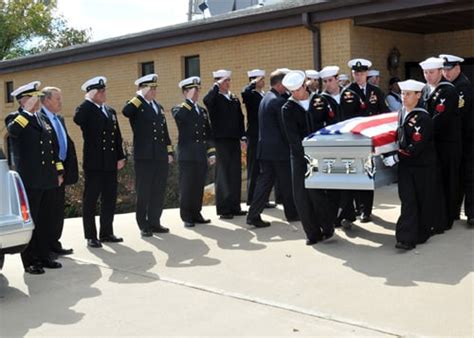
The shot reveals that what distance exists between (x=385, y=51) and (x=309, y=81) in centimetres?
393

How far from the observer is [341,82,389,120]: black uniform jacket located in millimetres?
7336

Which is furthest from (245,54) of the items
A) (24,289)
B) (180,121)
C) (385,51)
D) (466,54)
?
(24,289)

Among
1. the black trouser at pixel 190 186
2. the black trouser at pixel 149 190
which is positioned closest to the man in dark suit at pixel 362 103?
the black trouser at pixel 190 186

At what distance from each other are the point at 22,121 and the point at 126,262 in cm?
173

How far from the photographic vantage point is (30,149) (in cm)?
603

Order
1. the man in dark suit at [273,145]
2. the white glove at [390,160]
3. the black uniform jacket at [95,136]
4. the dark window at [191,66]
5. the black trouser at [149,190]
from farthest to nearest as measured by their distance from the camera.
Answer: the dark window at [191,66] → the black trouser at [149,190] → the man in dark suit at [273,145] → the black uniform jacket at [95,136] → the white glove at [390,160]

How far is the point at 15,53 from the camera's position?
42.8m

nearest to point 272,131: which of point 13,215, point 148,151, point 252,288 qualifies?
point 148,151

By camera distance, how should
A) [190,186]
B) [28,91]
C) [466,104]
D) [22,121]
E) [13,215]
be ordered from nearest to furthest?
[13,215], [22,121], [28,91], [466,104], [190,186]

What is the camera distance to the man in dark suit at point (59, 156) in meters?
6.51

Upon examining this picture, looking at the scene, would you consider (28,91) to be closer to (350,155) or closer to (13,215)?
(13,215)

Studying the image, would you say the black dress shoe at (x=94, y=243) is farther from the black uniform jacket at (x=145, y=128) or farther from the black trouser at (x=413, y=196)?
the black trouser at (x=413, y=196)

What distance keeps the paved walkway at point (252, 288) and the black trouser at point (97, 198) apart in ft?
0.84

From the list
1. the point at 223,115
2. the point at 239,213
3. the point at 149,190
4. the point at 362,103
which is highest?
the point at 362,103
